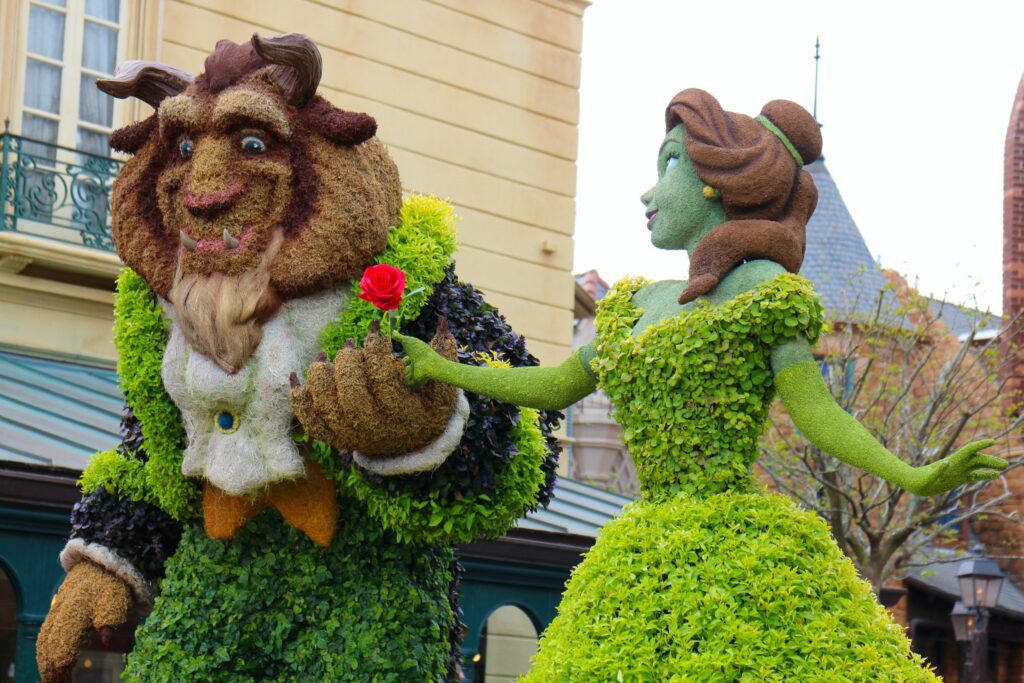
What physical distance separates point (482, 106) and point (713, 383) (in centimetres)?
825

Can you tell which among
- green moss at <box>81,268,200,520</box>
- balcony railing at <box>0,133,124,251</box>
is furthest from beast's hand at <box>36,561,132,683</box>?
balcony railing at <box>0,133,124,251</box>

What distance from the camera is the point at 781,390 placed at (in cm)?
521

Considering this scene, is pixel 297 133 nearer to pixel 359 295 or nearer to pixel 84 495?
pixel 359 295

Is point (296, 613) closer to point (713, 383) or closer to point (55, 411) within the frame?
point (713, 383)

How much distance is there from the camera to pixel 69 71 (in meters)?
11.0

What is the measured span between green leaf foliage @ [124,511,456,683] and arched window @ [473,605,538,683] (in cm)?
607

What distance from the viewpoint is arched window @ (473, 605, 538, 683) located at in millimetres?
12266

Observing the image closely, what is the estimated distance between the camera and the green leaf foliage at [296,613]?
6.07 metres

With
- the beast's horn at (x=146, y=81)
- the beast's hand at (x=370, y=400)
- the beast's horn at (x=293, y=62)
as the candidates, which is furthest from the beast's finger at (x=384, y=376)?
the beast's horn at (x=146, y=81)

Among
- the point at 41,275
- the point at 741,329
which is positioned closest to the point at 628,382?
the point at 741,329

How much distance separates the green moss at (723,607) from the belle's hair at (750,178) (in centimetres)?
83

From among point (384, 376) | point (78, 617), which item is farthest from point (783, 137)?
point (78, 617)

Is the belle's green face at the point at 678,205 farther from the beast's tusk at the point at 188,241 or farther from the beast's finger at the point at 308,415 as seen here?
the beast's tusk at the point at 188,241

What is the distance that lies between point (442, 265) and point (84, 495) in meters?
1.93
